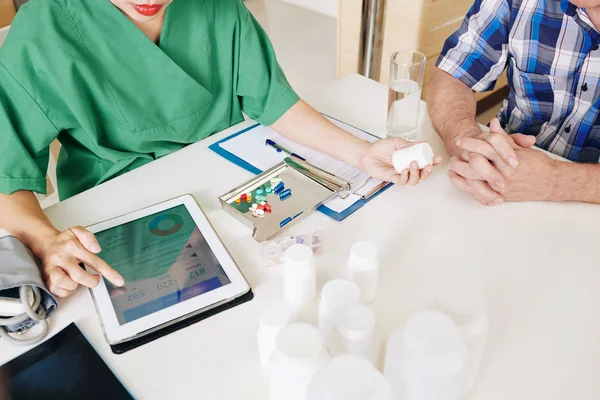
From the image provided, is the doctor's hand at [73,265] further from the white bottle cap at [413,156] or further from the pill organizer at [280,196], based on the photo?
the white bottle cap at [413,156]

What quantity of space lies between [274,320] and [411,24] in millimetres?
1751

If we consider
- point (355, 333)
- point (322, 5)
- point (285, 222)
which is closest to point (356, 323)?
point (355, 333)

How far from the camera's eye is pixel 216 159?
0.97m

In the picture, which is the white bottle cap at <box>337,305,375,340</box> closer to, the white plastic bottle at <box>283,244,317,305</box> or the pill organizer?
the white plastic bottle at <box>283,244,317,305</box>

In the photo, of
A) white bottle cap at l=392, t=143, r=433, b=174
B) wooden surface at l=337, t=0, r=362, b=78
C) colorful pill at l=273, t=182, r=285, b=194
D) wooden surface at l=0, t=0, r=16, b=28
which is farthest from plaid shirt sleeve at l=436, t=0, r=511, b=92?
wooden surface at l=0, t=0, r=16, b=28

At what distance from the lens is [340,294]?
0.57m

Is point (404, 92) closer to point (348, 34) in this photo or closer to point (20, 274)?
point (20, 274)

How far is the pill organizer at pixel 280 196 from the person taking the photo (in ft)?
2.64

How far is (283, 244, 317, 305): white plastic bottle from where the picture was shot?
24.6 inches

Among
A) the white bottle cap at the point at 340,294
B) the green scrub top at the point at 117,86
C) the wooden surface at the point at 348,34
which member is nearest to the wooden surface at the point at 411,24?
the wooden surface at the point at 348,34

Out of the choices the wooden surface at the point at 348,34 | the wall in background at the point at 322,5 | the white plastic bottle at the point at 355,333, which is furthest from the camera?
the wall in background at the point at 322,5

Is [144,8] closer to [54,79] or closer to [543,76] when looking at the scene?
[54,79]

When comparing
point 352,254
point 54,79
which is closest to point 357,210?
point 352,254

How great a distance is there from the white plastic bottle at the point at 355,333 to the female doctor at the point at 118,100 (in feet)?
1.05
